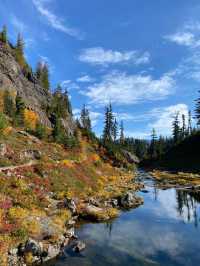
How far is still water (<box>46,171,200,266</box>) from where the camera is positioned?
1864cm

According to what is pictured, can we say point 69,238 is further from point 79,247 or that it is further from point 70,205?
point 70,205

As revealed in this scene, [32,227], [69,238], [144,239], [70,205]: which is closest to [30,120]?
[70,205]

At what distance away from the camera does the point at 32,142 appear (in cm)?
4831

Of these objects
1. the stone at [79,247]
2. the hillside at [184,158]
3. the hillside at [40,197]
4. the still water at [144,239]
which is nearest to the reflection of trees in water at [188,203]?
the still water at [144,239]

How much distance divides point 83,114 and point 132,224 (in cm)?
12126

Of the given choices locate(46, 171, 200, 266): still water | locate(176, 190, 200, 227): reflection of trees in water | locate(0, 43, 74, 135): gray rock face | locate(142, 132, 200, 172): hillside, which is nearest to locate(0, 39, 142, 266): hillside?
locate(46, 171, 200, 266): still water

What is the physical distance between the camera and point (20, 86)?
3302 inches

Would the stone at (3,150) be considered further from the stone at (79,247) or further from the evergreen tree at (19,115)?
the evergreen tree at (19,115)

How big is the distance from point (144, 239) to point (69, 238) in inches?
262

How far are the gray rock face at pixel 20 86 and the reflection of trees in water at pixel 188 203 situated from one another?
4821 centimetres

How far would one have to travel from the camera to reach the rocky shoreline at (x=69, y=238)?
17.2 meters

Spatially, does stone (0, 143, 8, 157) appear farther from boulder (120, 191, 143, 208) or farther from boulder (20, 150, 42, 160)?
boulder (120, 191, 143, 208)

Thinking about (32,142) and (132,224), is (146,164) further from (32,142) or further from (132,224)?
(132,224)

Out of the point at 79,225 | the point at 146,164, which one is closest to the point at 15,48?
the point at 146,164
